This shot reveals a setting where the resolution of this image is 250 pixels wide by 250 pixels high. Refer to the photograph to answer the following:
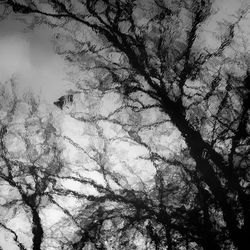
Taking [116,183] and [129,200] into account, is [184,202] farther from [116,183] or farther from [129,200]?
[116,183]

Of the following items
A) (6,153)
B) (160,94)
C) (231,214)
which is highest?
(6,153)

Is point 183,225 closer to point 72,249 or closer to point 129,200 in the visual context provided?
point 129,200

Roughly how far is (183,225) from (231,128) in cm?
269

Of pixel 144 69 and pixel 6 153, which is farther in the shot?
pixel 6 153

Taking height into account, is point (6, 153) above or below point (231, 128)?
above

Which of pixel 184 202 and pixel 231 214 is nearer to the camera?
pixel 231 214

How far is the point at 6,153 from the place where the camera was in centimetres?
1452

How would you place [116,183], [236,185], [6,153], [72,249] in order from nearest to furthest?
[236,185], [72,249], [116,183], [6,153]

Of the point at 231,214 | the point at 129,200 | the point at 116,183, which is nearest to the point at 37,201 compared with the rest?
the point at 116,183

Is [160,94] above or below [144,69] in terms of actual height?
below

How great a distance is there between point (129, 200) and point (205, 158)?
224 centimetres

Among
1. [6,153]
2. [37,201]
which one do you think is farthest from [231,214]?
[6,153]

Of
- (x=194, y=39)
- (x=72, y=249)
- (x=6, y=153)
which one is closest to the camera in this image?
(x=72, y=249)

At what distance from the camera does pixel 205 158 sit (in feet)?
28.0
